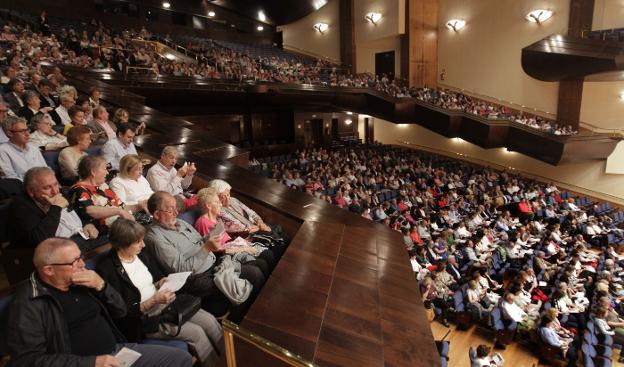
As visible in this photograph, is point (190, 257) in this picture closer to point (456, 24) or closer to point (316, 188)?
point (316, 188)

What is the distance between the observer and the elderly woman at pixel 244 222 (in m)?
2.09

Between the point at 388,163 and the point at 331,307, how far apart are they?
8.48 metres

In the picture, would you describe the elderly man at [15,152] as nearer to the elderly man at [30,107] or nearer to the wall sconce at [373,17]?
the elderly man at [30,107]

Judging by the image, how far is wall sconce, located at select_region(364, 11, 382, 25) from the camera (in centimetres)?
1262

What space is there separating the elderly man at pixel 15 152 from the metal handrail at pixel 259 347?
1875mm

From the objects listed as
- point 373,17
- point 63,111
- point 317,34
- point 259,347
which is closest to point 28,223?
point 259,347

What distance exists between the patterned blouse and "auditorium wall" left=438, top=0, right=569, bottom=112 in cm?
1109

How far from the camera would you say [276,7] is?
51.0 feet

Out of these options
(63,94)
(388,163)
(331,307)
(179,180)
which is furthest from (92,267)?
(388,163)

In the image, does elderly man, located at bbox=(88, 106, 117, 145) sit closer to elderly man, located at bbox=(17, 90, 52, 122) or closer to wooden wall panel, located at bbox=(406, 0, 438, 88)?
elderly man, located at bbox=(17, 90, 52, 122)

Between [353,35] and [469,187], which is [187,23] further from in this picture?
[469,187]

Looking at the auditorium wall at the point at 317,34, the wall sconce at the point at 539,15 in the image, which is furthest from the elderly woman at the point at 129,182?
the auditorium wall at the point at 317,34

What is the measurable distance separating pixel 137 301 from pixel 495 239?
5714mm

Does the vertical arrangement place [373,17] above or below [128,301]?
above
